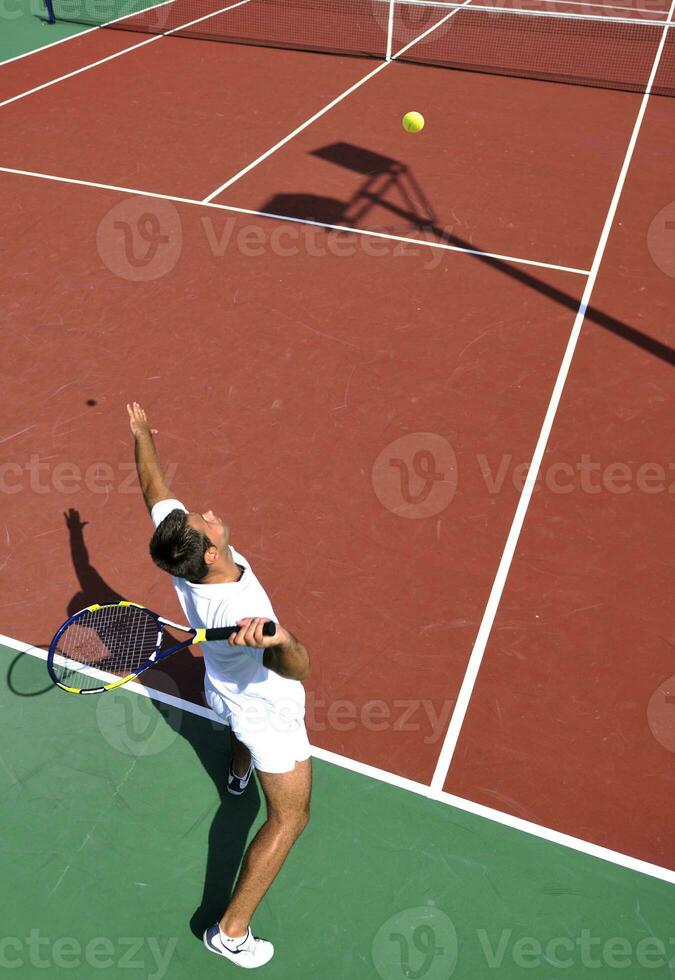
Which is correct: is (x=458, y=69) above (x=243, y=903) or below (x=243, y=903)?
above

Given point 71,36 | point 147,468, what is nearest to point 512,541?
point 147,468

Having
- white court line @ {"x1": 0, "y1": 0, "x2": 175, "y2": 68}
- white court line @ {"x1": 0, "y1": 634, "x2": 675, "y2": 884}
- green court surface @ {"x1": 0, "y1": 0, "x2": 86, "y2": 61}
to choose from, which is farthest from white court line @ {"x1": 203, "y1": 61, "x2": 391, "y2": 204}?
white court line @ {"x1": 0, "y1": 634, "x2": 675, "y2": 884}

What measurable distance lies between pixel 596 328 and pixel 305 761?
6003 mm

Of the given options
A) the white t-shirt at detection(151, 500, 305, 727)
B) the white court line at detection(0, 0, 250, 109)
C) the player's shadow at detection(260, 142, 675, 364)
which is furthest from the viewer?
the white court line at detection(0, 0, 250, 109)

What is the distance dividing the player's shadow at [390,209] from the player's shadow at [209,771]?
568 centimetres

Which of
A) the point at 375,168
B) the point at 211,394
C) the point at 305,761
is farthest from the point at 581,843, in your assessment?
the point at 375,168

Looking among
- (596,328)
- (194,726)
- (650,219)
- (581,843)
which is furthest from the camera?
(650,219)

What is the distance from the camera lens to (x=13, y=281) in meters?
9.04

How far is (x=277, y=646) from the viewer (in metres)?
3.39

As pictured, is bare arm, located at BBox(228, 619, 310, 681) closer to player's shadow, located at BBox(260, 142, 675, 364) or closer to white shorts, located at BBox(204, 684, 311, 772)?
white shorts, located at BBox(204, 684, 311, 772)

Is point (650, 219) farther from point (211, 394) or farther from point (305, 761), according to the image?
point (305, 761)

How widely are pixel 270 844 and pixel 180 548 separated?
4.92 feet

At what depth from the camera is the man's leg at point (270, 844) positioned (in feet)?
12.6

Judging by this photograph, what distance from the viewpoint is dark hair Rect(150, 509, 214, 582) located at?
3.53m
